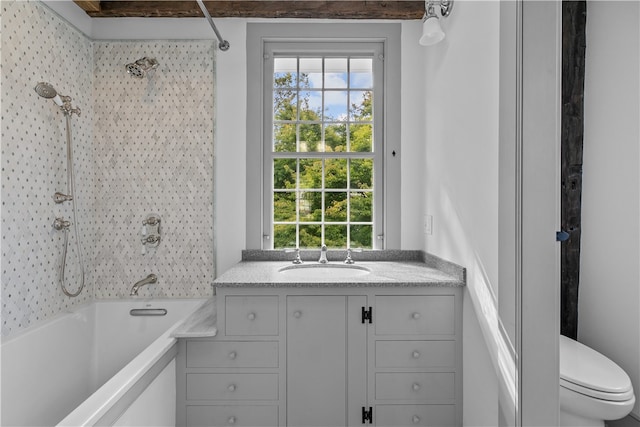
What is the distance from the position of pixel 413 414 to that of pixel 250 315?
93 centimetres

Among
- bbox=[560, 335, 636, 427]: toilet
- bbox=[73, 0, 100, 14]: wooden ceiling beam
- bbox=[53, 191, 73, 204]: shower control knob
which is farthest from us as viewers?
bbox=[73, 0, 100, 14]: wooden ceiling beam

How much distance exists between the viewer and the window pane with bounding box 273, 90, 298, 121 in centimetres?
245

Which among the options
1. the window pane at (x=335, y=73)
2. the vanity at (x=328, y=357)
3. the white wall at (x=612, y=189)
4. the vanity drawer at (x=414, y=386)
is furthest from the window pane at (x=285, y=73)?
the vanity drawer at (x=414, y=386)

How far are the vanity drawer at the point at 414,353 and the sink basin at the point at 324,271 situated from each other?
1.43 ft

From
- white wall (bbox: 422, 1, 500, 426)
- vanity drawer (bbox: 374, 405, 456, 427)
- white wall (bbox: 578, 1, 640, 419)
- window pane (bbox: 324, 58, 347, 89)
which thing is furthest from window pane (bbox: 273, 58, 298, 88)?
vanity drawer (bbox: 374, 405, 456, 427)

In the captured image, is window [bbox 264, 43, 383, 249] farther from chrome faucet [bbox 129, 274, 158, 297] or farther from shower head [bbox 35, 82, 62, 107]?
shower head [bbox 35, 82, 62, 107]

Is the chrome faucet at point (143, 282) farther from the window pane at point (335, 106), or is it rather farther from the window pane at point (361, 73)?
the window pane at point (361, 73)

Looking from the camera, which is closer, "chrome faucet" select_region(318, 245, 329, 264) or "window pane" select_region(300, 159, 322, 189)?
"chrome faucet" select_region(318, 245, 329, 264)

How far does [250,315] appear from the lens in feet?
5.60

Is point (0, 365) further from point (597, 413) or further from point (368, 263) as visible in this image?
point (597, 413)

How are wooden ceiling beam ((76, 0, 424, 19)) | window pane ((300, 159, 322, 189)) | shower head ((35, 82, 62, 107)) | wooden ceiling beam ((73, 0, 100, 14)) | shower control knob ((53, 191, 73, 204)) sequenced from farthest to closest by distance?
1. window pane ((300, 159, 322, 189))
2. wooden ceiling beam ((76, 0, 424, 19))
3. wooden ceiling beam ((73, 0, 100, 14))
4. shower control knob ((53, 191, 73, 204))
5. shower head ((35, 82, 62, 107))

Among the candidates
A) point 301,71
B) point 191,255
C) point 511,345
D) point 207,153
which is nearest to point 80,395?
point 191,255

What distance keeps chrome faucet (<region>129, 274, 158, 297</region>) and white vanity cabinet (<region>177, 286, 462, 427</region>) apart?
729mm

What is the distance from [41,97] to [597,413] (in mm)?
2827
